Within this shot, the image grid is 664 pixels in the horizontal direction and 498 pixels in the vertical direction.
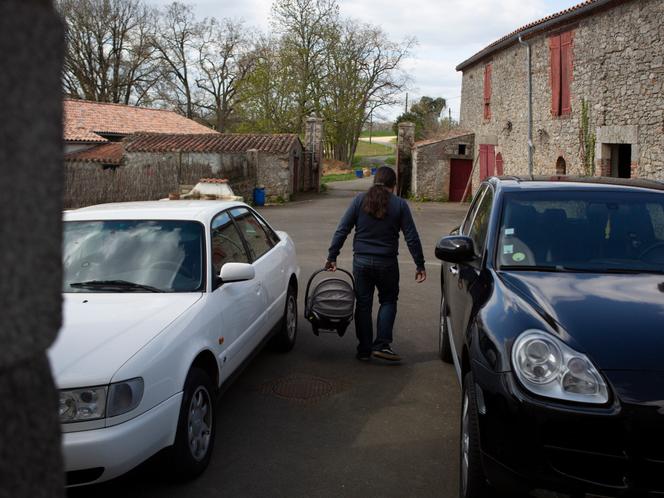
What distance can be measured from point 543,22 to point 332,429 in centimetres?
1895

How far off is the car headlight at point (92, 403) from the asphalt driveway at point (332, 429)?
0.39 m

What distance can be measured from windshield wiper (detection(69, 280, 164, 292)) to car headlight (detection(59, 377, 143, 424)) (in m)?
1.28

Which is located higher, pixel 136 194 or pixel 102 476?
pixel 136 194

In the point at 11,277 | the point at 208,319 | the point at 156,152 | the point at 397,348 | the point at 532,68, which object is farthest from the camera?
the point at 156,152

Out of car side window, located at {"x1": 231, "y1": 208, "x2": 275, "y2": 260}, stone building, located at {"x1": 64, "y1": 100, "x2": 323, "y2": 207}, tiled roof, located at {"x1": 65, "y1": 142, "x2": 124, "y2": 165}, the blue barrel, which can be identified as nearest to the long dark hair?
car side window, located at {"x1": 231, "y1": 208, "x2": 275, "y2": 260}

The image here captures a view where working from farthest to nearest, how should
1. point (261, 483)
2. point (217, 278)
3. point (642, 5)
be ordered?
1. point (642, 5)
2. point (217, 278)
3. point (261, 483)

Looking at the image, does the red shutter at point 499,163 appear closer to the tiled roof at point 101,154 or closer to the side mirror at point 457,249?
the tiled roof at point 101,154

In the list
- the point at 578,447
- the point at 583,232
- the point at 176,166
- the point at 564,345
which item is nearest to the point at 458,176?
the point at 176,166

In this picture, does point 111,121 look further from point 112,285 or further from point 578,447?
point 578,447

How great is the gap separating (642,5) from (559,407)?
15466 mm

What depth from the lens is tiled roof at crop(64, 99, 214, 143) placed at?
109 feet

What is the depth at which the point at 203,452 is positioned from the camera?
12.8 ft

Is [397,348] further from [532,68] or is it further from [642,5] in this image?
[532,68]

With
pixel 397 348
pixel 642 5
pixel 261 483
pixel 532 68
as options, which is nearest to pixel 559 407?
pixel 261 483
